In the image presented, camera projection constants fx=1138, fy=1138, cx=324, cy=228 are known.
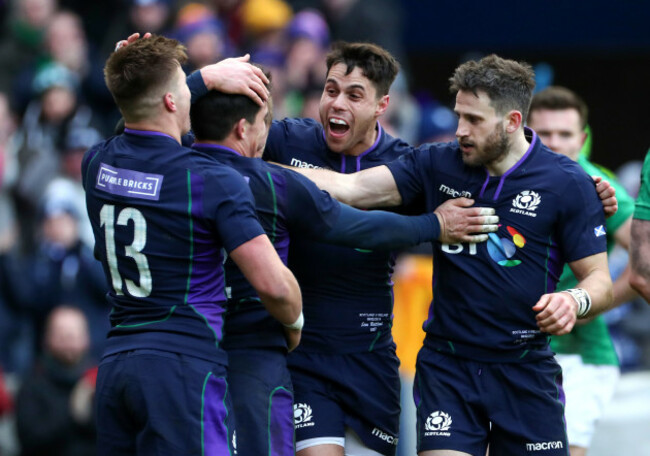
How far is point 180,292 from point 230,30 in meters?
9.02

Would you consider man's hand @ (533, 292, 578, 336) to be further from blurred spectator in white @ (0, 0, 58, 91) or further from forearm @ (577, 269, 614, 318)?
blurred spectator in white @ (0, 0, 58, 91)

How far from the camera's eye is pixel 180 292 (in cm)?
513

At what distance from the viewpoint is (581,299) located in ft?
18.5

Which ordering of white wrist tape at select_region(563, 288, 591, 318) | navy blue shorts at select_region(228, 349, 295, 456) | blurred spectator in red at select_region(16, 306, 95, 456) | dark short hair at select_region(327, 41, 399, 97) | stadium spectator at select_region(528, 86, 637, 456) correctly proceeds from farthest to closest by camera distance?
blurred spectator in red at select_region(16, 306, 95, 456), stadium spectator at select_region(528, 86, 637, 456), dark short hair at select_region(327, 41, 399, 97), white wrist tape at select_region(563, 288, 591, 318), navy blue shorts at select_region(228, 349, 295, 456)

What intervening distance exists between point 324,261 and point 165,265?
1.27m

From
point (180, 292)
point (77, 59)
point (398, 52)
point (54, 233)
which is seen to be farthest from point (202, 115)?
point (398, 52)

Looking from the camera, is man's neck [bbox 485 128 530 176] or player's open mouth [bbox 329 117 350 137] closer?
man's neck [bbox 485 128 530 176]

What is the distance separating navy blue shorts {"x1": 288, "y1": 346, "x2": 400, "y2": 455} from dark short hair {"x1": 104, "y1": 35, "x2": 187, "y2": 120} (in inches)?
68.6

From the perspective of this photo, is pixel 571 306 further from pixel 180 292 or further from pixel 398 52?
pixel 398 52

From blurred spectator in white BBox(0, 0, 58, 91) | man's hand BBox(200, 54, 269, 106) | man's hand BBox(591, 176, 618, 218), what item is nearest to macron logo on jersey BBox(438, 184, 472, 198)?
man's hand BBox(591, 176, 618, 218)

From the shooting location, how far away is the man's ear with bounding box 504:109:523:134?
585 cm

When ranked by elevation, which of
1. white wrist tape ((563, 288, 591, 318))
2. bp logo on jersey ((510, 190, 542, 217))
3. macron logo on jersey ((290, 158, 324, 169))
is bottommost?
white wrist tape ((563, 288, 591, 318))

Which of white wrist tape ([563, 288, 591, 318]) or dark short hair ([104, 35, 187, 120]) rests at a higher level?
dark short hair ([104, 35, 187, 120])

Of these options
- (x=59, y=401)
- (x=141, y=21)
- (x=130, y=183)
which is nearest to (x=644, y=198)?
(x=130, y=183)
